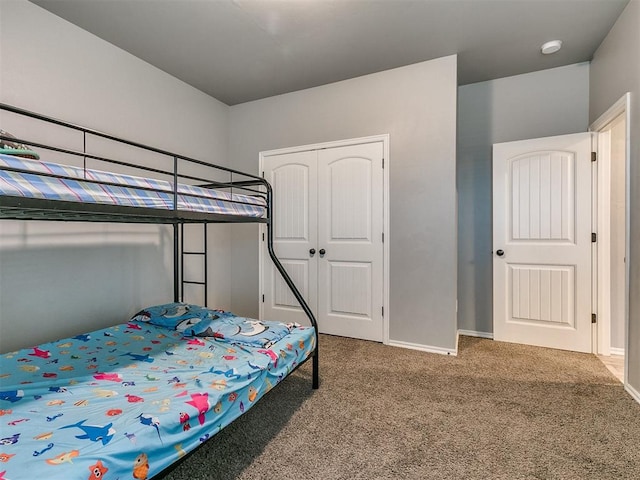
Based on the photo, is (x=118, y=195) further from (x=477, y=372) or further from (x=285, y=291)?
(x=477, y=372)

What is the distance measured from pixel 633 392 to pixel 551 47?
2626 millimetres

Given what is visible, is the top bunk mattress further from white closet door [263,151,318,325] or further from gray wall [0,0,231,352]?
white closet door [263,151,318,325]

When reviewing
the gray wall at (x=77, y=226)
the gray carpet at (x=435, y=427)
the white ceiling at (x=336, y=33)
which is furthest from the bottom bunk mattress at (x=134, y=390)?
the white ceiling at (x=336, y=33)

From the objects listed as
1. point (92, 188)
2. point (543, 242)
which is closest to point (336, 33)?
point (92, 188)

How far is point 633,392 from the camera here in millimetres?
1977

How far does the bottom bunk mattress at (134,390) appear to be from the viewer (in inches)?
34.6

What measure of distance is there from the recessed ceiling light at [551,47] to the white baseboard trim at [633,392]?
2.59 m

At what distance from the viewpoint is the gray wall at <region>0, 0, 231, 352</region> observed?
2.01m

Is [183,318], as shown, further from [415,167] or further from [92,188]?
[415,167]

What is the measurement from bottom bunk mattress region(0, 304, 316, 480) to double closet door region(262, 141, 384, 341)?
118 centimetres

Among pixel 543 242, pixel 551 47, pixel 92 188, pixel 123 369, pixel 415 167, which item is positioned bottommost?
pixel 123 369

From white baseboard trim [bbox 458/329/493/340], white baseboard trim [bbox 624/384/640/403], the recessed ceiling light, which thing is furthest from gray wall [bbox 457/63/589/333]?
white baseboard trim [bbox 624/384/640/403]

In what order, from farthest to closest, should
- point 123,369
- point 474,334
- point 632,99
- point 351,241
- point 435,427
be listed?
1. point 474,334
2. point 351,241
3. point 632,99
4. point 435,427
5. point 123,369

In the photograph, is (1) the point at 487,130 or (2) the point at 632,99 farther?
(1) the point at 487,130
